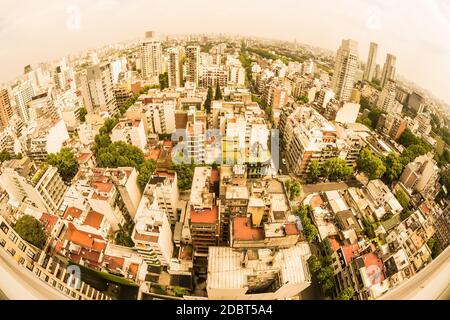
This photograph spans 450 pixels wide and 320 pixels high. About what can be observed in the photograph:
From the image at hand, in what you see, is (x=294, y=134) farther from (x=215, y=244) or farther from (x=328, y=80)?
(x=328, y=80)

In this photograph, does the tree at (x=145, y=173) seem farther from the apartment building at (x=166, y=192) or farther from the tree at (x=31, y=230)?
the tree at (x=31, y=230)

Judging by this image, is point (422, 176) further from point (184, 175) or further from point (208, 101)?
point (208, 101)

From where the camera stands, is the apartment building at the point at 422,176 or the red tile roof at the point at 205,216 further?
the apartment building at the point at 422,176

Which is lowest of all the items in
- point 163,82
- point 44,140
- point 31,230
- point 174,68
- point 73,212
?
point 73,212

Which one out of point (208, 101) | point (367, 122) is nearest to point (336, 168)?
point (367, 122)

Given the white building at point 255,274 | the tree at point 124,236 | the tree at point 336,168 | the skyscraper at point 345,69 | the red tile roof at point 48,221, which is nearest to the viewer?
the white building at point 255,274

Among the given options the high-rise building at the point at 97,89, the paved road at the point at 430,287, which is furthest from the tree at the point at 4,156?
the paved road at the point at 430,287
